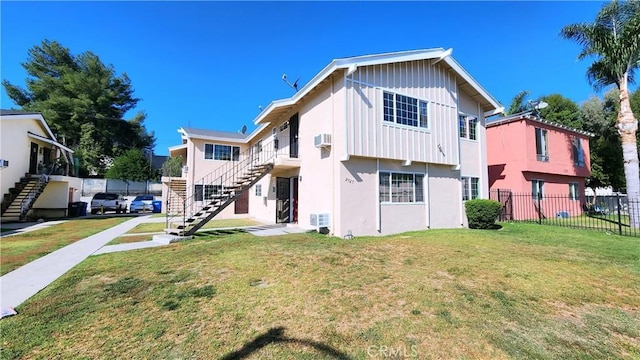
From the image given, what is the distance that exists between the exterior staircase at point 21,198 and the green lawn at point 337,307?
14949 millimetres

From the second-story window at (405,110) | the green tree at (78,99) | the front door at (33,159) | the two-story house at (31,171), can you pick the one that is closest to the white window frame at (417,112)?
the second-story window at (405,110)

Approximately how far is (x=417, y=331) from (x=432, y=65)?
1210 cm

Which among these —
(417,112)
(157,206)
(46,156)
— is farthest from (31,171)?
(417,112)

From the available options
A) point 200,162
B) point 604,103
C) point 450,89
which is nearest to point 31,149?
point 200,162

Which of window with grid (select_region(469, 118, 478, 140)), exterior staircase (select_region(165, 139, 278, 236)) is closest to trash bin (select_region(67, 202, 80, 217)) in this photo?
exterior staircase (select_region(165, 139, 278, 236))

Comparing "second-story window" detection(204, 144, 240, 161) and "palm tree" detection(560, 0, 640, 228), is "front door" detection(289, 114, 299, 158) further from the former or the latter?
"palm tree" detection(560, 0, 640, 228)

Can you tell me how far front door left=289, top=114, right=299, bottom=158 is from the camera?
44.8 feet

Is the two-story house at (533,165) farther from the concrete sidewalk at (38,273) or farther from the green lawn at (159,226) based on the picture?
the concrete sidewalk at (38,273)

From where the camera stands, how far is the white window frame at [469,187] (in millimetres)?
13652

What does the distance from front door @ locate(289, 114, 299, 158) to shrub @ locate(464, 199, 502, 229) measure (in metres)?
8.78

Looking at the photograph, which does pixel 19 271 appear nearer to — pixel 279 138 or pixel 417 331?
pixel 417 331

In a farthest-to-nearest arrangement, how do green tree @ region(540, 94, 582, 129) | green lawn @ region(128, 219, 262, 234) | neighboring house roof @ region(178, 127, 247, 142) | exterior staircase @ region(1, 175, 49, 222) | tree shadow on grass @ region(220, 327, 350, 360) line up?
1. green tree @ region(540, 94, 582, 129)
2. neighboring house roof @ region(178, 127, 247, 142)
3. exterior staircase @ region(1, 175, 49, 222)
4. green lawn @ region(128, 219, 262, 234)
5. tree shadow on grass @ region(220, 327, 350, 360)

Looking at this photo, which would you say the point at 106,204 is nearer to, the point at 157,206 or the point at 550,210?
the point at 157,206

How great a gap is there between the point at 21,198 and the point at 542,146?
3246cm
